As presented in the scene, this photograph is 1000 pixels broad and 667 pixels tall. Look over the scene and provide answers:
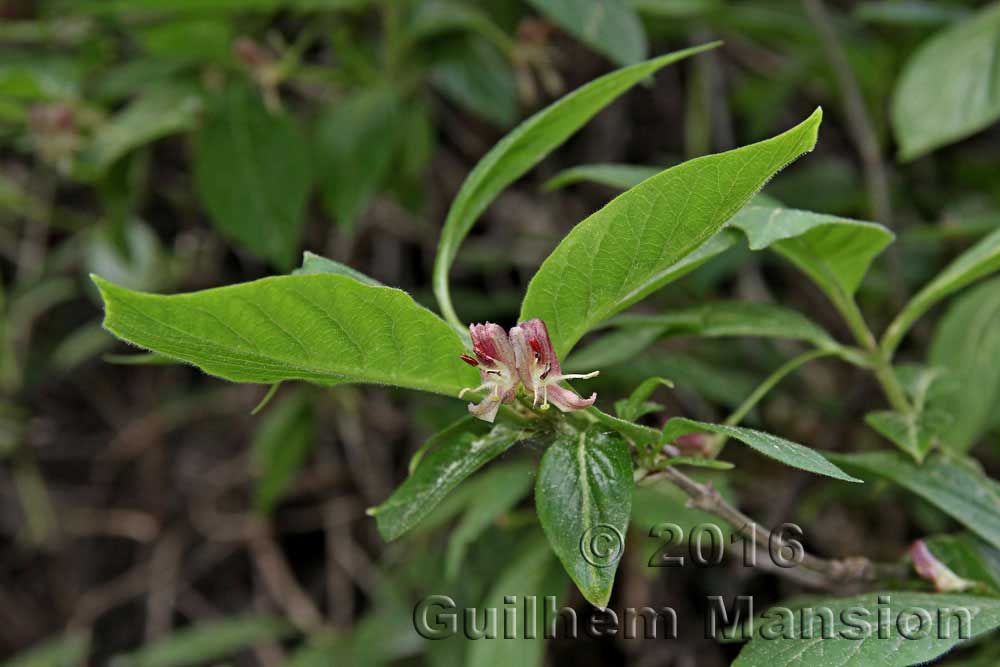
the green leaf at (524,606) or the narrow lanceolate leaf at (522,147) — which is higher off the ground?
the narrow lanceolate leaf at (522,147)

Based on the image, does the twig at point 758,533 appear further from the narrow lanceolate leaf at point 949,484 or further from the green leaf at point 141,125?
the green leaf at point 141,125

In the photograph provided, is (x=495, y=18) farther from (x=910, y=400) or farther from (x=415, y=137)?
(x=910, y=400)

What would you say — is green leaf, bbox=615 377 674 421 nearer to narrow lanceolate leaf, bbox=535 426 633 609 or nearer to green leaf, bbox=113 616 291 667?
narrow lanceolate leaf, bbox=535 426 633 609

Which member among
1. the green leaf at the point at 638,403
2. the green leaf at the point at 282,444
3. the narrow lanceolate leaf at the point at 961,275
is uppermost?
the narrow lanceolate leaf at the point at 961,275

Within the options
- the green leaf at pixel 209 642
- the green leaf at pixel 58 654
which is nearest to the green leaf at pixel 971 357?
the green leaf at pixel 209 642

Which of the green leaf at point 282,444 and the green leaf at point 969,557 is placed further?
the green leaf at point 282,444

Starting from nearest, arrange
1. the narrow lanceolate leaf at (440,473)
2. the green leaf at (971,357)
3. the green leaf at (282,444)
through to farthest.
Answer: the narrow lanceolate leaf at (440,473) < the green leaf at (971,357) < the green leaf at (282,444)

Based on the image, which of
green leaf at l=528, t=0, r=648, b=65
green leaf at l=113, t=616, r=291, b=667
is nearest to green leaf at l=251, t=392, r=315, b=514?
green leaf at l=113, t=616, r=291, b=667
